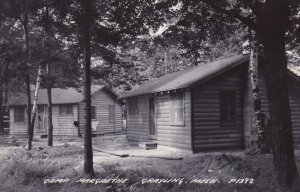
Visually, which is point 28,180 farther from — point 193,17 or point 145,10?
point 193,17

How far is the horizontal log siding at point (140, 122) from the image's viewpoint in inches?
921

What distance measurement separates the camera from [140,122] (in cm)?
2442

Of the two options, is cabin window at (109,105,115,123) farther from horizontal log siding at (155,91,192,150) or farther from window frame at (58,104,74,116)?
horizontal log siding at (155,91,192,150)

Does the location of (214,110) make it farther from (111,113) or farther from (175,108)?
(111,113)

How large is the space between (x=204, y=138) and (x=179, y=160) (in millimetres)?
3463

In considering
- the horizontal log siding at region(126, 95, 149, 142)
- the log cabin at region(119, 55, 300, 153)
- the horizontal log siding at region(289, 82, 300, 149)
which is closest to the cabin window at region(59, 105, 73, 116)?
the horizontal log siding at region(126, 95, 149, 142)

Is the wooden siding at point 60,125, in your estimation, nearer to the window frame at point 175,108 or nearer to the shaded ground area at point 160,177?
the window frame at point 175,108

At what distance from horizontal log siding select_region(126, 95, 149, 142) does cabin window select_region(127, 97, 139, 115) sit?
0.21 m

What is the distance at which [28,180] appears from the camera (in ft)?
36.7

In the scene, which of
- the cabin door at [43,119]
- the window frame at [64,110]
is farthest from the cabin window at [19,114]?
the window frame at [64,110]

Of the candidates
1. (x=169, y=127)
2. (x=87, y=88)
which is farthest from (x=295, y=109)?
(x=87, y=88)

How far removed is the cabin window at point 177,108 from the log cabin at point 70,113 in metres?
14.4

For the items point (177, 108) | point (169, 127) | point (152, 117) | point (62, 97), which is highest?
point (62, 97)

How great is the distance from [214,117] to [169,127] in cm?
278
